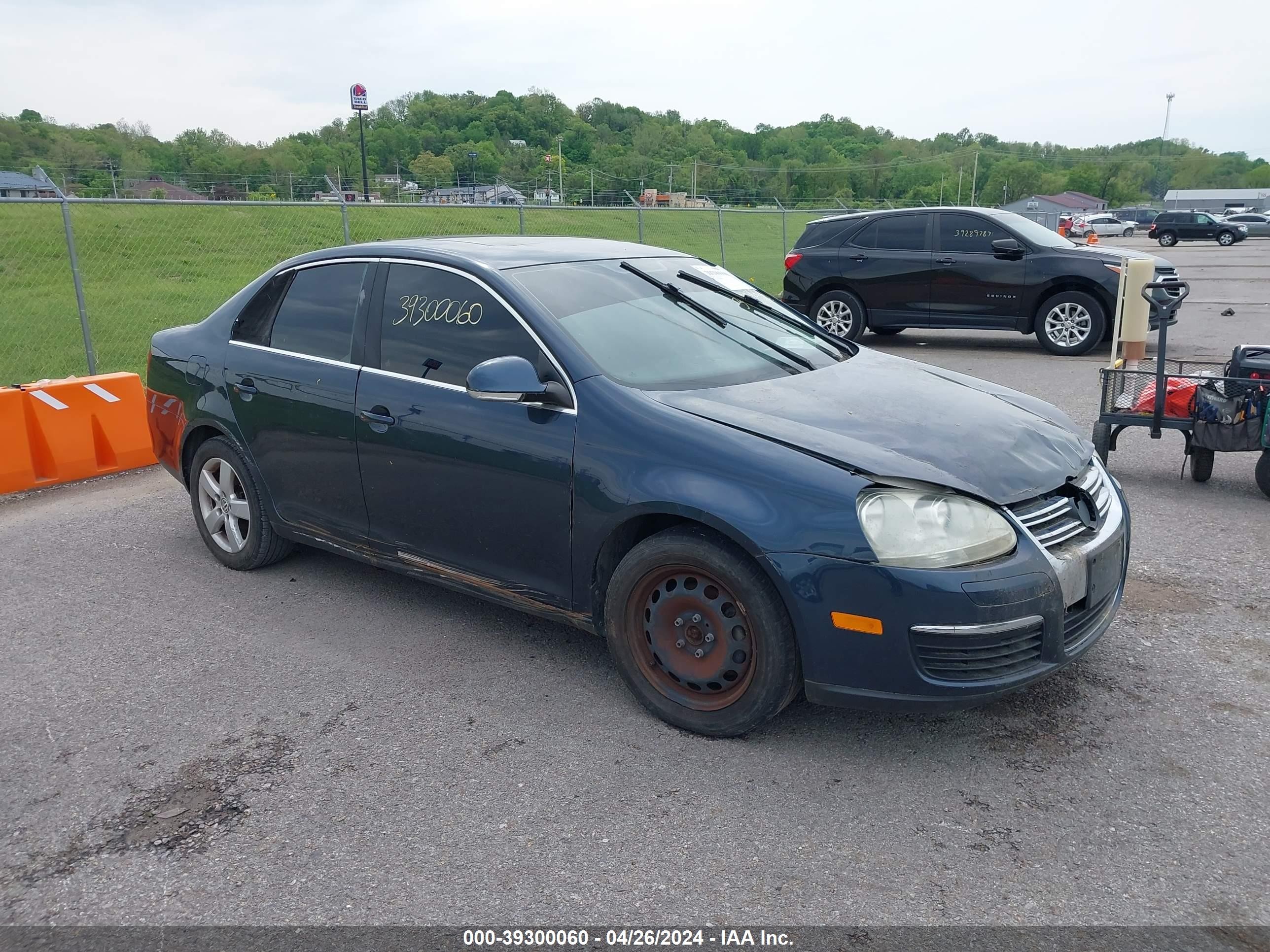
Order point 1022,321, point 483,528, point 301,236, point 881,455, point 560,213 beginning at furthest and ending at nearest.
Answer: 1. point 560,213
2. point 301,236
3. point 1022,321
4. point 483,528
5. point 881,455

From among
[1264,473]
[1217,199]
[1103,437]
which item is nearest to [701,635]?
[1103,437]

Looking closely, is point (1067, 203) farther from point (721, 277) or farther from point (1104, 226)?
point (721, 277)

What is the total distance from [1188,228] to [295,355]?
54891mm

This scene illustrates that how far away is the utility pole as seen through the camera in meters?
31.8

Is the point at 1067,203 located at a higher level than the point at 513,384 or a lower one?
higher

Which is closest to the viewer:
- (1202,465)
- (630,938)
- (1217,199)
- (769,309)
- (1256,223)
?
(630,938)

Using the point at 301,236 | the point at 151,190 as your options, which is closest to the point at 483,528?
the point at 301,236

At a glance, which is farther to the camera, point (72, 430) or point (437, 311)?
point (72, 430)

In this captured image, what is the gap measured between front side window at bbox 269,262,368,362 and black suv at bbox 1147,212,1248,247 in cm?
5252

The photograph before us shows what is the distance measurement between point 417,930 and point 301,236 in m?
16.2

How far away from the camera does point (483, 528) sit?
13.1 ft

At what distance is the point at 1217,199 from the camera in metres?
109

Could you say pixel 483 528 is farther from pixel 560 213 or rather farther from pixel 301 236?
pixel 560 213

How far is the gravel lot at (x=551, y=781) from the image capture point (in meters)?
2.68
